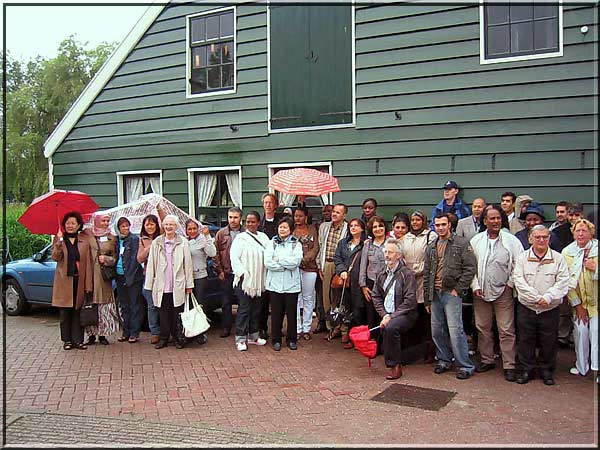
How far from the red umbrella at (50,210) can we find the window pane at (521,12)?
22.4ft

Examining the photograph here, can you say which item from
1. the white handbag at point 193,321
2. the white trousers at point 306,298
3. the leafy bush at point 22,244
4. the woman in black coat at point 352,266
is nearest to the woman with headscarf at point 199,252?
the white handbag at point 193,321

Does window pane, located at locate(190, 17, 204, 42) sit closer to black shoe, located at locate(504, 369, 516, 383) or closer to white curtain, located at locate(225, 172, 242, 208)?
white curtain, located at locate(225, 172, 242, 208)

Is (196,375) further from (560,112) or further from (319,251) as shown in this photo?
(560,112)

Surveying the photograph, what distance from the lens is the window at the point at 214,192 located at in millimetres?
10930

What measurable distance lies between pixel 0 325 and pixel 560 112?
31.8 feet

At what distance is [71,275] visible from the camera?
7.63 meters

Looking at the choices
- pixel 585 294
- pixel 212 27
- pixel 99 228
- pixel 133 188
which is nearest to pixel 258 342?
pixel 99 228

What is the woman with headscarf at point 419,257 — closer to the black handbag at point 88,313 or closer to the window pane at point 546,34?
the window pane at point 546,34

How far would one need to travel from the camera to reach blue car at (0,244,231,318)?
982 cm

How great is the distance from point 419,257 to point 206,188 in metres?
5.68

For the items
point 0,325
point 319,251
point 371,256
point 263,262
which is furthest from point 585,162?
point 0,325

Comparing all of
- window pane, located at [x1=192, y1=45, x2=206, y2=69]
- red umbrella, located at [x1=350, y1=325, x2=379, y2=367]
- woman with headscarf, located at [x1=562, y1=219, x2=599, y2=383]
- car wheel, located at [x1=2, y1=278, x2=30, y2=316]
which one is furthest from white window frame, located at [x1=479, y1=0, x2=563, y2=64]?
car wheel, located at [x1=2, y1=278, x2=30, y2=316]

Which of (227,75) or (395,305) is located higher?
(227,75)

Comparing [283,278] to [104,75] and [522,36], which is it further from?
[104,75]
